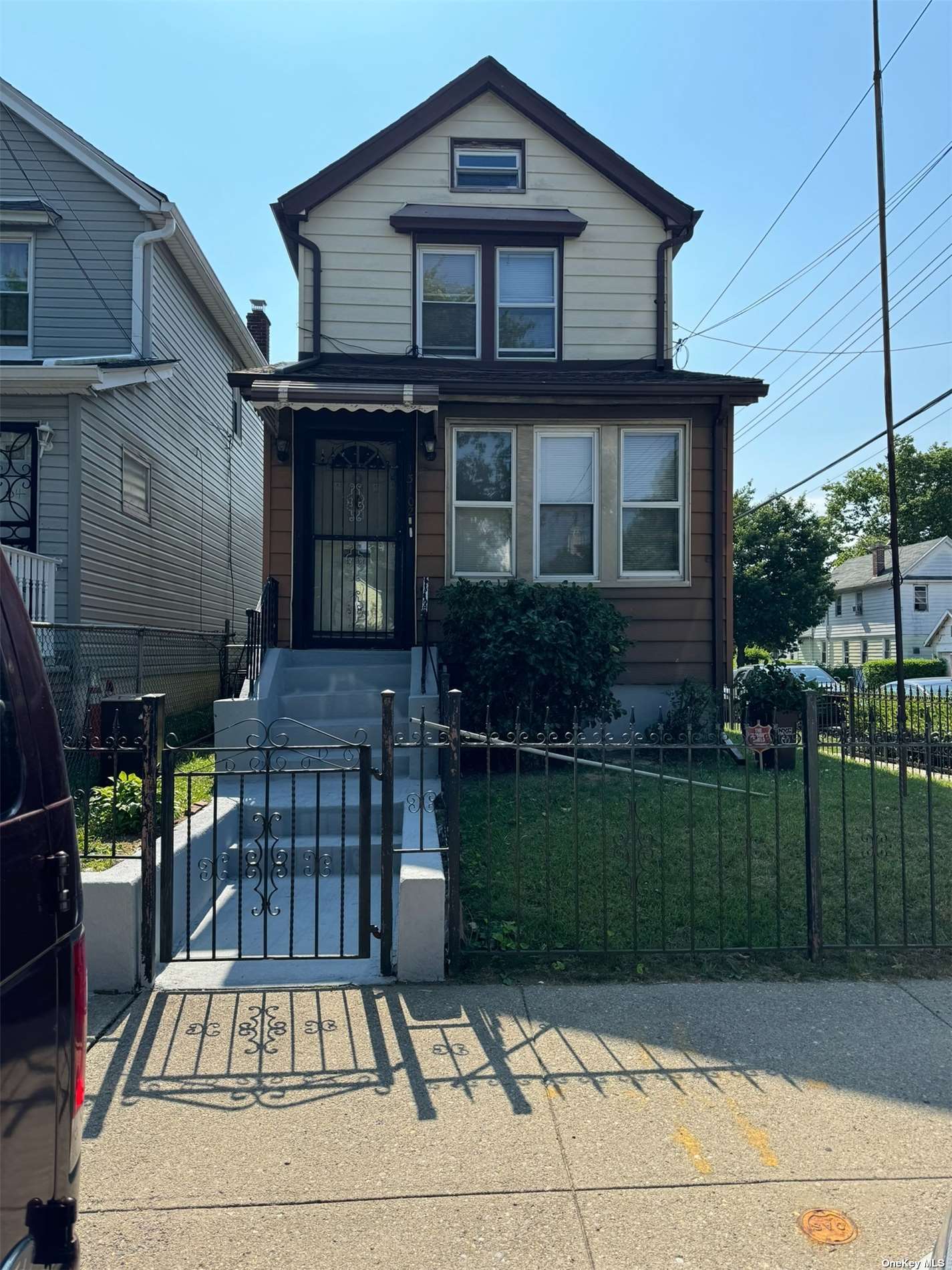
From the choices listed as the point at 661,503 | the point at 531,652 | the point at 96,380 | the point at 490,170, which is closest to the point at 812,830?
the point at 531,652

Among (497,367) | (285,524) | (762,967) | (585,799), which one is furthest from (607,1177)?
(497,367)

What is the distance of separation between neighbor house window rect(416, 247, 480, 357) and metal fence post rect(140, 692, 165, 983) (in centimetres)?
779

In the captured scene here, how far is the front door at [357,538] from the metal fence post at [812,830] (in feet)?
19.9

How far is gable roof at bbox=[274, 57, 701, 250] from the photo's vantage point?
11.2 m

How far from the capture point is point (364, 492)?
1042 cm

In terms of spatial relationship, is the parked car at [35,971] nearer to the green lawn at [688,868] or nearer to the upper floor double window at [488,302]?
the green lawn at [688,868]

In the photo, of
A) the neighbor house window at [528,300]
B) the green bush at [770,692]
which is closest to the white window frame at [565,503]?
the neighbor house window at [528,300]

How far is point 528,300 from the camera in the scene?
11.3 m

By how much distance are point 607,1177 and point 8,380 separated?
10.6 meters

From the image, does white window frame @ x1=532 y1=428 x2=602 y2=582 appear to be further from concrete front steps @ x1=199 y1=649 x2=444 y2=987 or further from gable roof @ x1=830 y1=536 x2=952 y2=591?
gable roof @ x1=830 y1=536 x2=952 y2=591

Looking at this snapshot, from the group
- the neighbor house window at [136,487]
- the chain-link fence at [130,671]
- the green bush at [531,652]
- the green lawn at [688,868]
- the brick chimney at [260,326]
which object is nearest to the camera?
the green lawn at [688,868]

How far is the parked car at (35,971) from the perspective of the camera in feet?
6.01

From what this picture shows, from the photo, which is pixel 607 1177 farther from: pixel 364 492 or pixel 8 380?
pixel 8 380

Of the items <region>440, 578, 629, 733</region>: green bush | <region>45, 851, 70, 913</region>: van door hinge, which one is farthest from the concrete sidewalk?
<region>440, 578, 629, 733</region>: green bush
